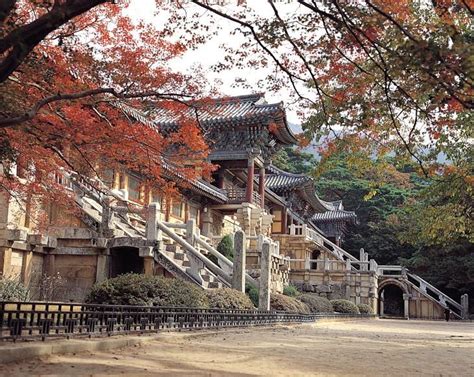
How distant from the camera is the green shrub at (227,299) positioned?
1553cm

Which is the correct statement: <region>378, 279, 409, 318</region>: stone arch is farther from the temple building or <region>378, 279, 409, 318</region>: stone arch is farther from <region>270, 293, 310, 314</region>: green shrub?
<region>270, 293, 310, 314</region>: green shrub

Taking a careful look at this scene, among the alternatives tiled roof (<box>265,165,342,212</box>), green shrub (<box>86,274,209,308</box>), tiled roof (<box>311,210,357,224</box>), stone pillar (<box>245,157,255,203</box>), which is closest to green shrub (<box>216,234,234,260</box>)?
stone pillar (<box>245,157,255,203</box>)

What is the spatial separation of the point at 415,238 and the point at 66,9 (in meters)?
15.8

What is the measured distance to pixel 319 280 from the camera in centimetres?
3803

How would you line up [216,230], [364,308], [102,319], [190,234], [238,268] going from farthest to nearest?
1. [364,308]
2. [216,230]
3. [190,234]
4. [238,268]
5. [102,319]

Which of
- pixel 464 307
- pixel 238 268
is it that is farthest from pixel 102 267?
pixel 464 307

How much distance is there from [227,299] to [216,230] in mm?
18164

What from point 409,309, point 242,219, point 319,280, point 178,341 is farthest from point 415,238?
point 409,309

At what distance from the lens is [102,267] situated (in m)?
18.0

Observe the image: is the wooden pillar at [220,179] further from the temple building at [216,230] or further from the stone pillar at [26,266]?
the stone pillar at [26,266]

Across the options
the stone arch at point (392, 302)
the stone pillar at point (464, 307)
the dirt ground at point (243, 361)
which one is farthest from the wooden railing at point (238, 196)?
the dirt ground at point (243, 361)

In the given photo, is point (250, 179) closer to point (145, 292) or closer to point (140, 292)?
point (145, 292)

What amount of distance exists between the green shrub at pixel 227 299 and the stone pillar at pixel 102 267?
3.94m

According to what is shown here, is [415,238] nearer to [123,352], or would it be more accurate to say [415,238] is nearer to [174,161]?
[174,161]
